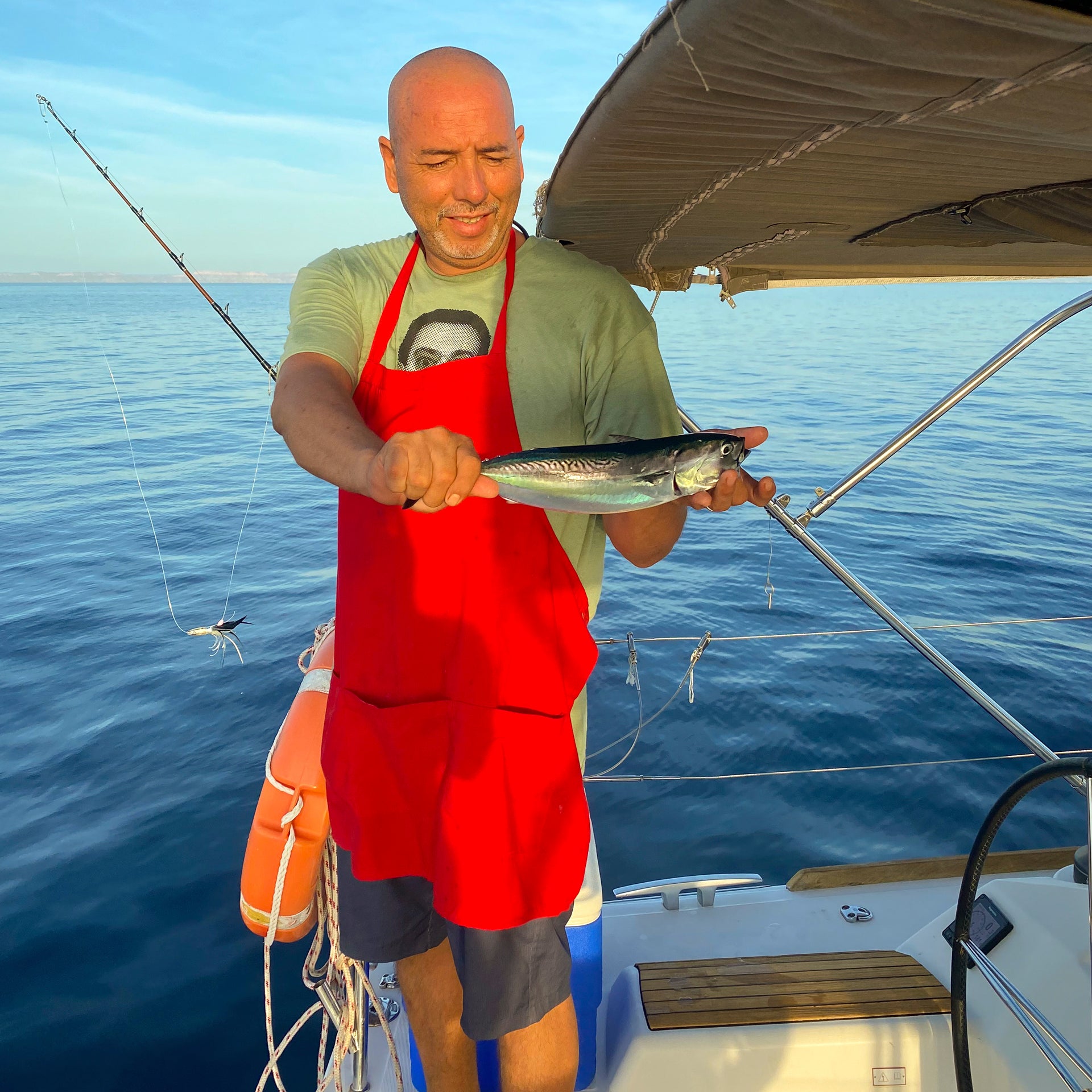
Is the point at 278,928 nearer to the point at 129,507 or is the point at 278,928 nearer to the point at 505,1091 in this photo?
the point at 505,1091

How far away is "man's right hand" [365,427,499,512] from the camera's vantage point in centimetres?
151

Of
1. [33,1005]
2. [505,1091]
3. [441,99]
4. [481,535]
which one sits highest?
[441,99]

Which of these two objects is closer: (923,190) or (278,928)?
(923,190)

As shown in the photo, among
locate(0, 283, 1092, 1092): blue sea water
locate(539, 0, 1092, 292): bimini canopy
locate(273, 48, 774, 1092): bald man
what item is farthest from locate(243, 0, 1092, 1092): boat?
locate(0, 283, 1092, 1092): blue sea water

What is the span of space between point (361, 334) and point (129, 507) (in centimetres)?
1275

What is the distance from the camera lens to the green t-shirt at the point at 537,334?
79.6 inches

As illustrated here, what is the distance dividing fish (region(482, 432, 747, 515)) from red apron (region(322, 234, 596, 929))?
370 mm

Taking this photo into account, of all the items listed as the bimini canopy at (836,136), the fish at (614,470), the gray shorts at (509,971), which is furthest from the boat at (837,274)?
the fish at (614,470)

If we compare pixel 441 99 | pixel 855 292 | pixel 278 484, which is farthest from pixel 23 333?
pixel 855 292

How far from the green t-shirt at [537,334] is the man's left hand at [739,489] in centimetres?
25

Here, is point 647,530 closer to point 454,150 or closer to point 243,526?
point 454,150

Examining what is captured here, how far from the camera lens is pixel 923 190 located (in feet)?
6.92

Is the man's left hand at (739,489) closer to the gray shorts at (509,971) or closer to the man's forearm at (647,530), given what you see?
the man's forearm at (647,530)

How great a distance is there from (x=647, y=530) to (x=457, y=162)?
99 centimetres
